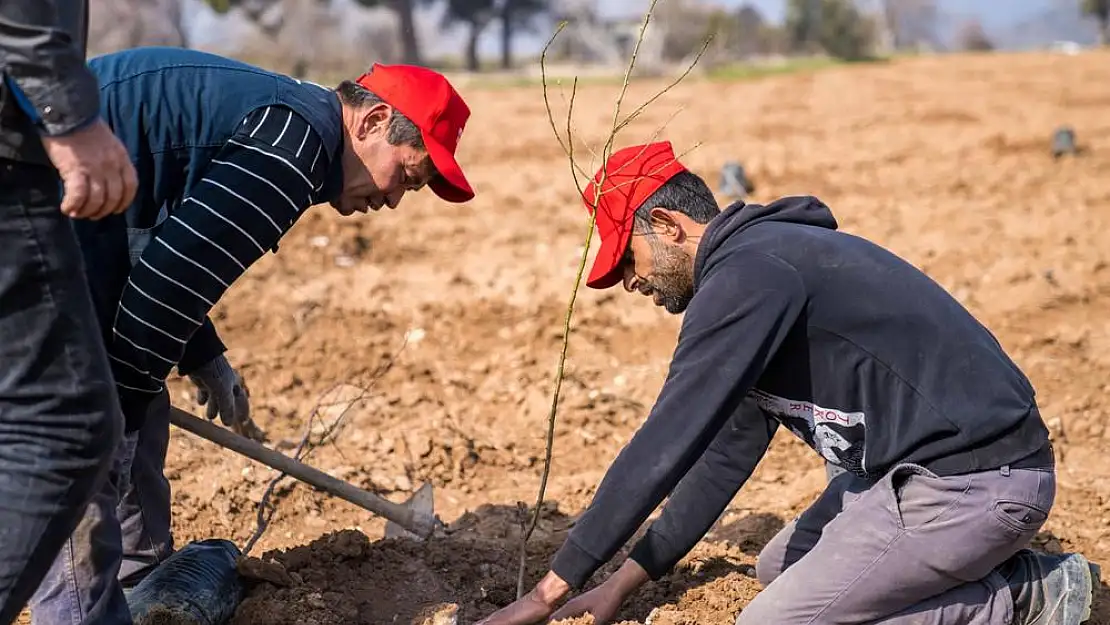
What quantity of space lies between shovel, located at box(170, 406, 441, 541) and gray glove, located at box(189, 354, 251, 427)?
0.14 m

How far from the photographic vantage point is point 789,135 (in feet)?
47.1

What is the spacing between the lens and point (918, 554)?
268 cm

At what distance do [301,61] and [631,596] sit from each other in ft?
73.9

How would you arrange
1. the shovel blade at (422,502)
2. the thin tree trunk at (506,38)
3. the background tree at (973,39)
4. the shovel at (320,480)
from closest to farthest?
1. the shovel at (320,480)
2. the shovel blade at (422,502)
3. the thin tree trunk at (506,38)
4. the background tree at (973,39)

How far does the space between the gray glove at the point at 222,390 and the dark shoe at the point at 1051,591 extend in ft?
7.32

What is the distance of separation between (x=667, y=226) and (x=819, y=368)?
0.50m

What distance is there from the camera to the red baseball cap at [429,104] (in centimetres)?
281

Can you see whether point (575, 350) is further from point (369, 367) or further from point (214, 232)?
point (214, 232)

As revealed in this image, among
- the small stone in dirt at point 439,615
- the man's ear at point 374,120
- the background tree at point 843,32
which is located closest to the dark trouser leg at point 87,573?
the small stone in dirt at point 439,615

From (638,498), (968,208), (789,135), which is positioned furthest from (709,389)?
(789,135)

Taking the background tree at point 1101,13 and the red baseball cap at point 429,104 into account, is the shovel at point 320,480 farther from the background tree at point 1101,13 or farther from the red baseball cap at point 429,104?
the background tree at point 1101,13

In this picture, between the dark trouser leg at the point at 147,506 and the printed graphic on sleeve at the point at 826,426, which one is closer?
the printed graphic on sleeve at the point at 826,426

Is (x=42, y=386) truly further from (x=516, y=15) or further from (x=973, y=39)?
(x=973, y=39)

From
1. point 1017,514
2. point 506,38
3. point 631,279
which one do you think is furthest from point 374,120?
point 506,38
